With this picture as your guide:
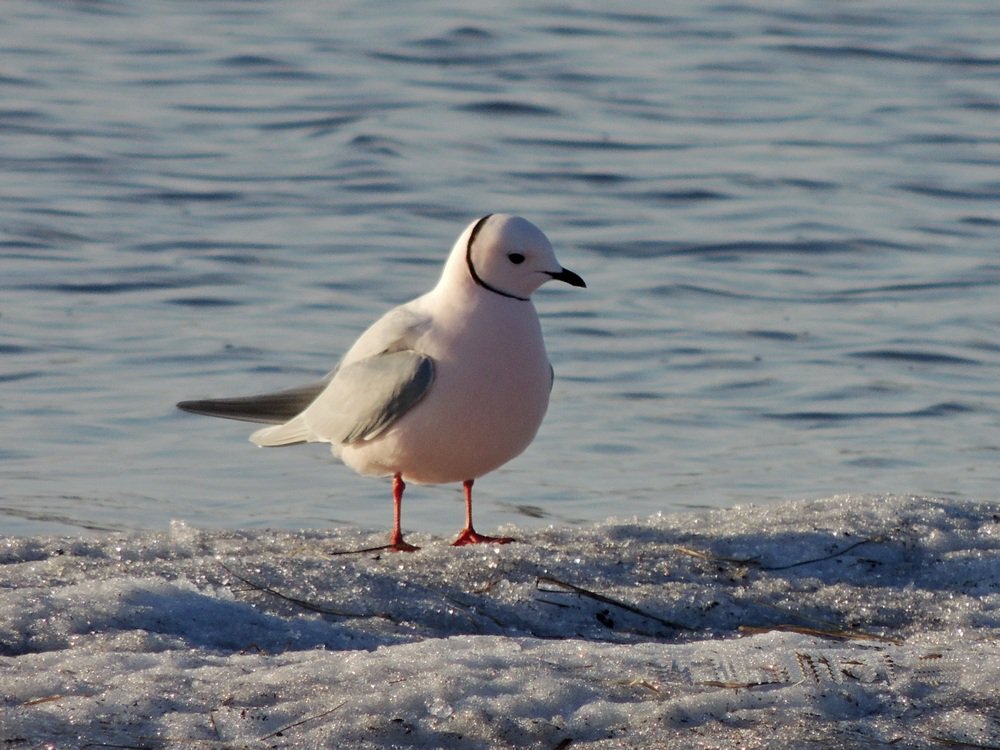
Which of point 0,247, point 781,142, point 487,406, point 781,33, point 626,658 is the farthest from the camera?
point 781,33

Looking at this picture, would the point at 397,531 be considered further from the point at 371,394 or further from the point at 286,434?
the point at 286,434

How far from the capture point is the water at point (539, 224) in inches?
342

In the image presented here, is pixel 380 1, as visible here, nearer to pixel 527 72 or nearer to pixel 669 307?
pixel 527 72

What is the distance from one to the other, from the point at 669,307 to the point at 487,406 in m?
5.98

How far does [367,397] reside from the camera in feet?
19.6

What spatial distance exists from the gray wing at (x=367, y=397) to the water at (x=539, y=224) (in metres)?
1.39

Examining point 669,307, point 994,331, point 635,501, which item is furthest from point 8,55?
point 635,501

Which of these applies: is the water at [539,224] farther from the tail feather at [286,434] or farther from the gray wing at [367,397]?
the gray wing at [367,397]

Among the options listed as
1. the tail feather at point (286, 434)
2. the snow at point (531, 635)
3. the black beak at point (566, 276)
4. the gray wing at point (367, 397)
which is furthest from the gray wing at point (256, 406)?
the black beak at point (566, 276)

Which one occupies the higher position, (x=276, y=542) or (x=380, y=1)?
(x=380, y=1)

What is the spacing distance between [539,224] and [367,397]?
7.31 metres

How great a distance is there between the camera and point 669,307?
1155cm

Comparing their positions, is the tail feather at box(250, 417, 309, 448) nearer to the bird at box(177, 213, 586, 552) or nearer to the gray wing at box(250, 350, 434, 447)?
the gray wing at box(250, 350, 434, 447)

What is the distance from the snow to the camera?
3982 mm
